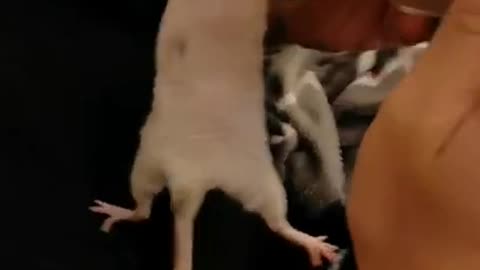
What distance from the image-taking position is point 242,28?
727mm

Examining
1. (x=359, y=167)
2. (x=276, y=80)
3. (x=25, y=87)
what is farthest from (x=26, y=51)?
(x=359, y=167)

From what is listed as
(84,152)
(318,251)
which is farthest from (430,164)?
(84,152)

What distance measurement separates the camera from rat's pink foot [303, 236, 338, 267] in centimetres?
73

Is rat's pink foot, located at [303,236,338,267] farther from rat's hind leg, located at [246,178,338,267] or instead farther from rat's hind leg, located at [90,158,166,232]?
rat's hind leg, located at [90,158,166,232]

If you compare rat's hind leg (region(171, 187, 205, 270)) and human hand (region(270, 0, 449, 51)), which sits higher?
human hand (region(270, 0, 449, 51))

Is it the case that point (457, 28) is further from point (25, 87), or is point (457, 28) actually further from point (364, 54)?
point (25, 87)

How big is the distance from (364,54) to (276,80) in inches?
3.4

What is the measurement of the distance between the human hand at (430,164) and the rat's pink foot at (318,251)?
164 millimetres

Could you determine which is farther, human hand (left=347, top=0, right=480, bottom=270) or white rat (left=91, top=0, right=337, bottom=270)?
white rat (left=91, top=0, right=337, bottom=270)

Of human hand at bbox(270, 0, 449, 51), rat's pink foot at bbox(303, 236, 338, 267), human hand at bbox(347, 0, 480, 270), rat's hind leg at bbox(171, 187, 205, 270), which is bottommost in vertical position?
rat's pink foot at bbox(303, 236, 338, 267)

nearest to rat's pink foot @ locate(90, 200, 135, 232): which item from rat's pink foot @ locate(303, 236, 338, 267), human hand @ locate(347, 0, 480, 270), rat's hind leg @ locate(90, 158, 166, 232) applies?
rat's hind leg @ locate(90, 158, 166, 232)

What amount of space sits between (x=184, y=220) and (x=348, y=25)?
29cm

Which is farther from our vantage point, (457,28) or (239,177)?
(239,177)

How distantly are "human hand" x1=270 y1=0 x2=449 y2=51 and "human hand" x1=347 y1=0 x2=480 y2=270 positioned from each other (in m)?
0.34
